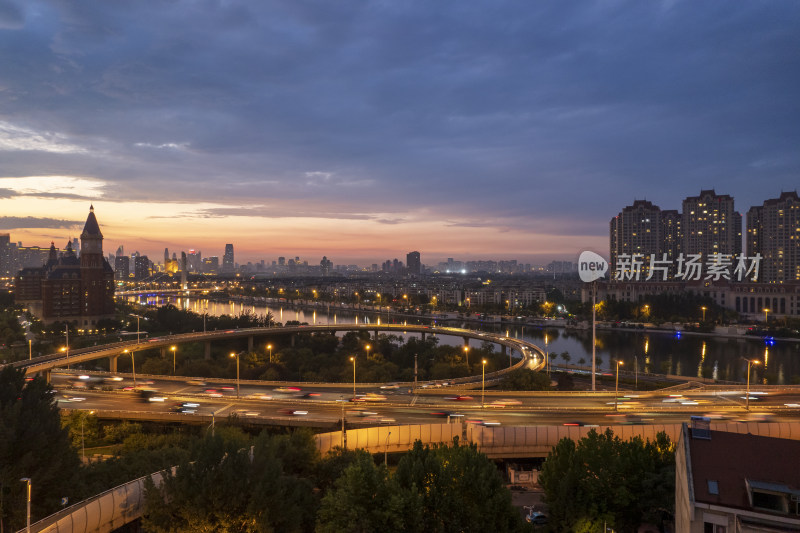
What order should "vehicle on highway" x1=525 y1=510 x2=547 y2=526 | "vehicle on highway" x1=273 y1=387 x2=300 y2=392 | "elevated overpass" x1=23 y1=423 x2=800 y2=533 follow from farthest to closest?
"vehicle on highway" x1=273 y1=387 x2=300 y2=392
"elevated overpass" x1=23 y1=423 x2=800 y2=533
"vehicle on highway" x1=525 y1=510 x2=547 y2=526

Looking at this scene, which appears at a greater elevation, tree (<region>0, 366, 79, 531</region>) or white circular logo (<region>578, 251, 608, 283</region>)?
white circular logo (<region>578, 251, 608, 283</region>)

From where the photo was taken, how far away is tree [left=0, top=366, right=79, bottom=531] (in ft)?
28.6

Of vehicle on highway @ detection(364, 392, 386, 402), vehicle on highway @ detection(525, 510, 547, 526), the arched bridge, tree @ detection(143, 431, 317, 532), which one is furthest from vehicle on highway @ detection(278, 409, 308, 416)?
the arched bridge

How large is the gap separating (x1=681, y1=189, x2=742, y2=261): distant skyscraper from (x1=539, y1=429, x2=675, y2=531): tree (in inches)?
3224

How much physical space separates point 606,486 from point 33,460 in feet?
32.0

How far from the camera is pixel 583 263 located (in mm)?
25453

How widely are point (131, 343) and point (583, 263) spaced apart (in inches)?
963

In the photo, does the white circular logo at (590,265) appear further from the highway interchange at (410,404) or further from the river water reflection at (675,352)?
the highway interchange at (410,404)

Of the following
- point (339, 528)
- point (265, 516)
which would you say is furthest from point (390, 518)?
point (265, 516)

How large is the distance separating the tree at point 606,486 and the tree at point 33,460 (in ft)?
27.8

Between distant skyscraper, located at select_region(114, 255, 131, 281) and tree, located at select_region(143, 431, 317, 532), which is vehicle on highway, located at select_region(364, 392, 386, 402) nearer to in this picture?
tree, located at select_region(143, 431, 317, 532)

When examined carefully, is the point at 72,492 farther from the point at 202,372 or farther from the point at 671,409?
the point at 202,372

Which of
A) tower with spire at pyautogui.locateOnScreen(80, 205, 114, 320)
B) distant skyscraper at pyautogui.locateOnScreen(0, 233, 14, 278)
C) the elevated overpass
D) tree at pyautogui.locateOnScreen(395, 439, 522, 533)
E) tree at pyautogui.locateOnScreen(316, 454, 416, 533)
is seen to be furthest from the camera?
distant skyscraper at pyautogui.locateOnScreen(0, 233, 14, 278)

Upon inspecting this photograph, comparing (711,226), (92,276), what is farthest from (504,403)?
(711,226)
